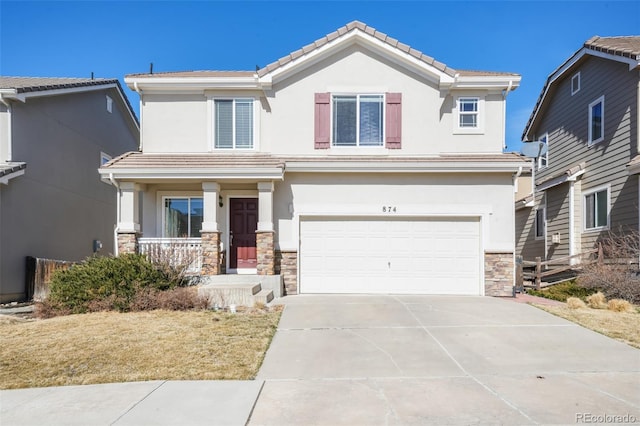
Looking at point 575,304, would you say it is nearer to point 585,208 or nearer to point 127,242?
point 585,208

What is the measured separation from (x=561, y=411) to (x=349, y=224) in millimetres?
8516

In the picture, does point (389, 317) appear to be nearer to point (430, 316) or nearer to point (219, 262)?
point (430, 316)

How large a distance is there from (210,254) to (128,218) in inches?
104

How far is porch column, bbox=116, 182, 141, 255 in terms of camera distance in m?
12.5

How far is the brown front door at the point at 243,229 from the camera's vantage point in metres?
13.5

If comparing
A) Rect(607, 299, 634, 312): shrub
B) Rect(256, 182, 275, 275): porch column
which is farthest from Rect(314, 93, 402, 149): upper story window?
Rect(607, 299, 634, 312): shrub

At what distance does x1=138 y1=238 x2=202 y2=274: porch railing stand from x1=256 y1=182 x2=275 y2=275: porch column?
1752 millimetres

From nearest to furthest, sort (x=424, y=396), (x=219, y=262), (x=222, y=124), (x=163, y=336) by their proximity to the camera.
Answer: (x=424, y=396)
(x=163, y=336)
(x=219, y=262)
(x=222, y=124)

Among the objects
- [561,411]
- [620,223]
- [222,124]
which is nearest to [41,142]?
[222,124]

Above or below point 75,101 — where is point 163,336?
below

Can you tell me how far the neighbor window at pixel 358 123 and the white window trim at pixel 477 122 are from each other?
229 centimetres

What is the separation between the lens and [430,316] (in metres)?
9.48

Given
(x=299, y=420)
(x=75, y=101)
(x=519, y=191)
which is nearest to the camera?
(x=299, y=420)

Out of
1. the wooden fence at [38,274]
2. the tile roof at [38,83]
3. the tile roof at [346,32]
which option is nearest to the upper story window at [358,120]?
the tile roof at [346,32]
